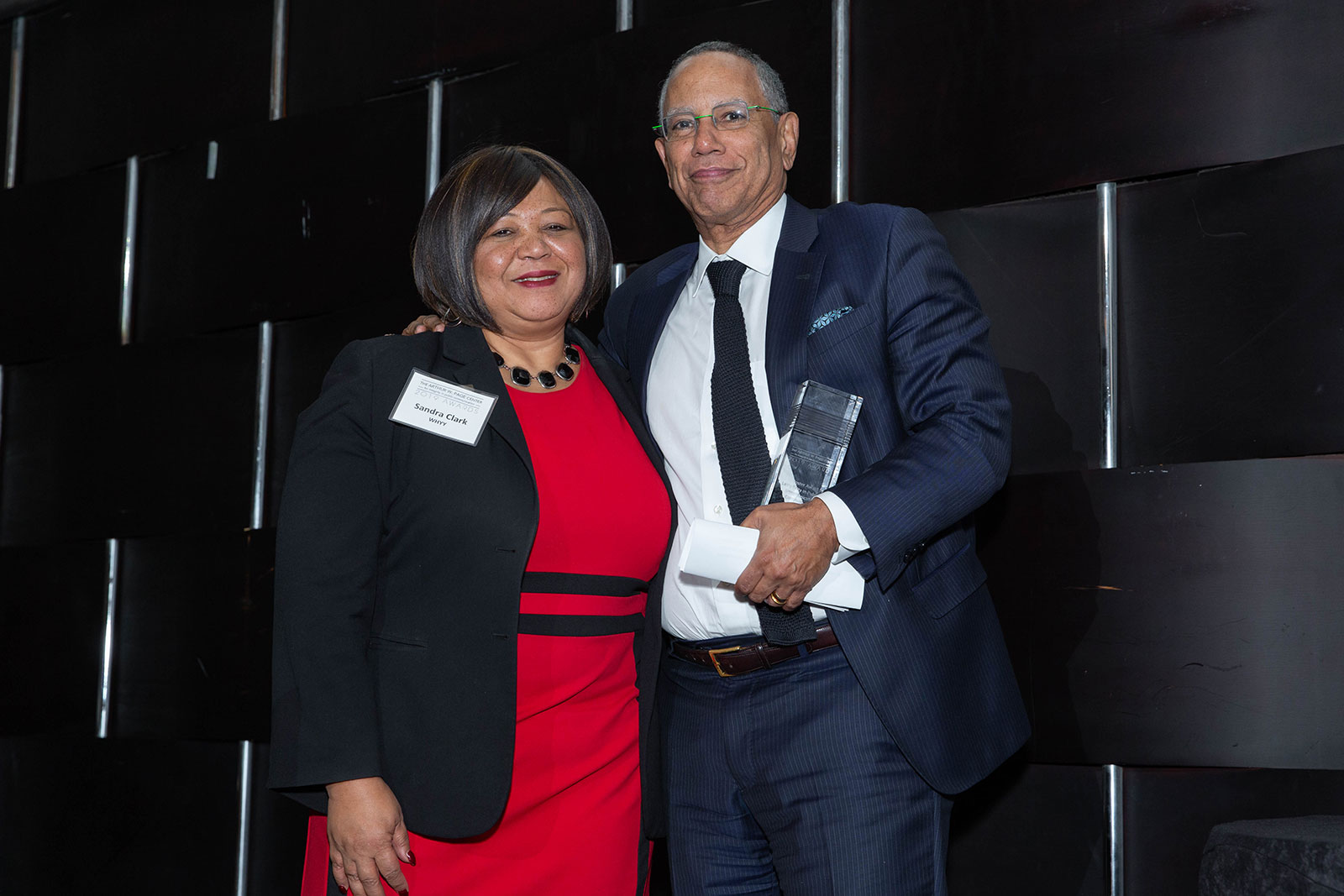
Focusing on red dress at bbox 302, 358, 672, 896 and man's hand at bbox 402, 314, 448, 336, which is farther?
man's hand at bbox 402, 314, 448, 336

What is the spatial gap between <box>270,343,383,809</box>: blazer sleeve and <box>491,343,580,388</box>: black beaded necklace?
0.86 feet

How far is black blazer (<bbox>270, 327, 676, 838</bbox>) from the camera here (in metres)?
1.76

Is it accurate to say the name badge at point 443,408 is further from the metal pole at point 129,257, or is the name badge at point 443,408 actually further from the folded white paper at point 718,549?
the metal pole at point 129,257

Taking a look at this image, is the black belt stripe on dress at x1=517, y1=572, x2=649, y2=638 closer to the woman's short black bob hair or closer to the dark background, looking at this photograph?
the woman's short black bob hair

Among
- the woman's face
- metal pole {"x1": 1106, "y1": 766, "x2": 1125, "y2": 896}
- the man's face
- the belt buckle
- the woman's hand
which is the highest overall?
the man's face

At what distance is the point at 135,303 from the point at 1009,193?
2.89 metres

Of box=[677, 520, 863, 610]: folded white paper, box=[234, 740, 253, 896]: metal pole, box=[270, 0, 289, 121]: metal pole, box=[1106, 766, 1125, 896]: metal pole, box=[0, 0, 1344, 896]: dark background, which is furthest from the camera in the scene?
box=[270, 0, 289, 121]: metal pole

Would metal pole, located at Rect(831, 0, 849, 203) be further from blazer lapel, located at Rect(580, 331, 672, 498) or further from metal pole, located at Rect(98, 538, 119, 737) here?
metal pole, located at Rect(98, 538, 119, 737)

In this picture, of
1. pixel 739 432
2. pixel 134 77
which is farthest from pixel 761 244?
pixel 134 77

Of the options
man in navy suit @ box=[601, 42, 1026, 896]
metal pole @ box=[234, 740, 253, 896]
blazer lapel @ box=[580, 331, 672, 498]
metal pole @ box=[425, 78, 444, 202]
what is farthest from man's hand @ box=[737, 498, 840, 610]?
metal pole @ box=[234, 740, 253, 896]

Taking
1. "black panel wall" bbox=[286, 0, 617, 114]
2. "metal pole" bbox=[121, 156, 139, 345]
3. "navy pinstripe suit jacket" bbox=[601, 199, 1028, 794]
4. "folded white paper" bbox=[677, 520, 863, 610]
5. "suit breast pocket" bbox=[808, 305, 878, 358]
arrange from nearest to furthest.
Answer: "folded white paper" bbox=[677, 520, 863, 610] < "navy pinstripe suit jacket" bbox=[601, 199, 1028, 794] < "suit breast pocket" bbox=[808, 305, 878, 358] < "black panel wall" bbox=[286, 0, 617, 114] < "metal pole" bbox=[121, 156, 139, 345]

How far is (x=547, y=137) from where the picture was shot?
10.7 ft

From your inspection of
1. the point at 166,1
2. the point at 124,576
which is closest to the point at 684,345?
the point at 124,576

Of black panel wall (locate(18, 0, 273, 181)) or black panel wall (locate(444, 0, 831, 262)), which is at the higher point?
black panel wall (locate(18, 0, 273, 181))
